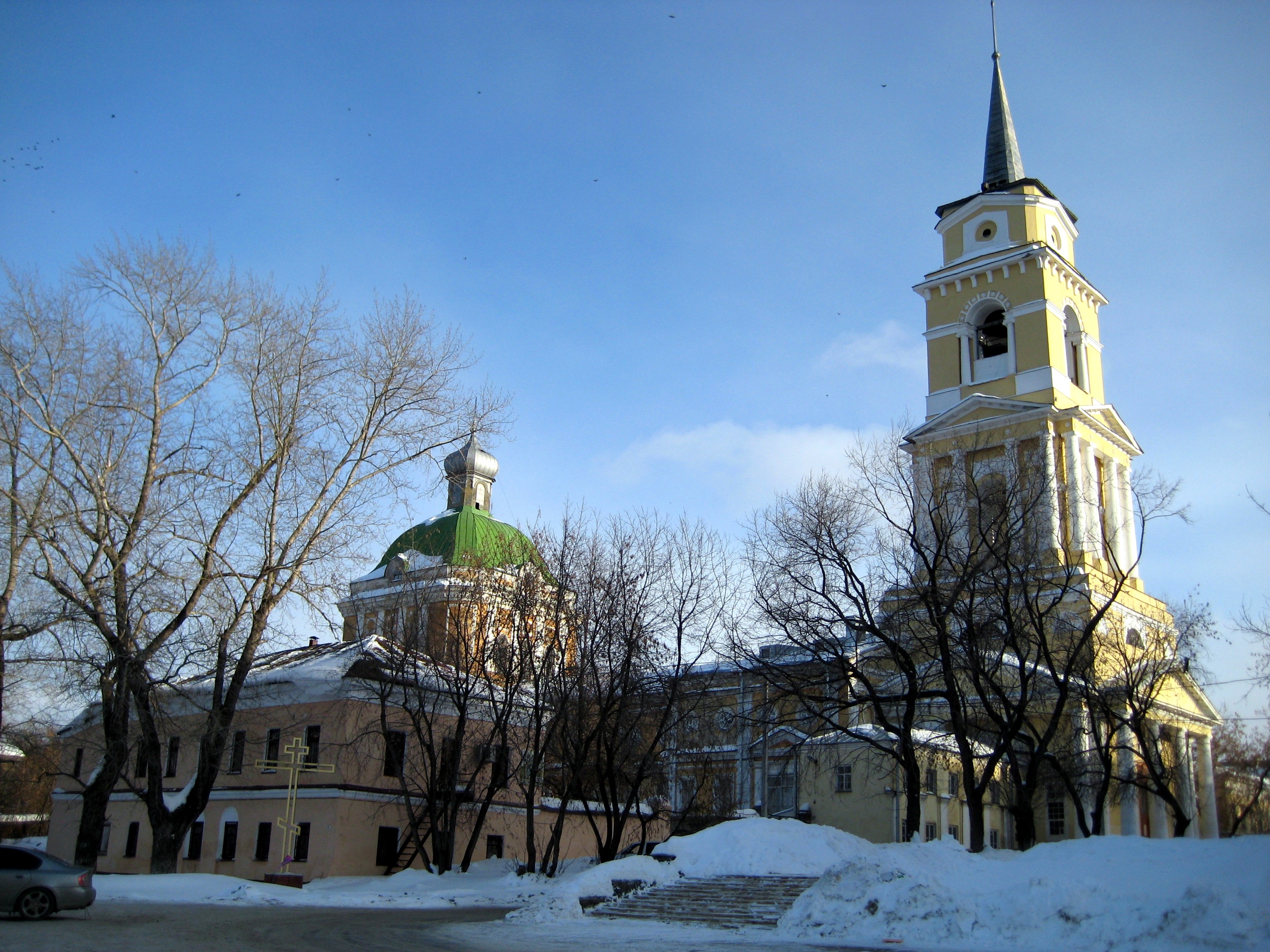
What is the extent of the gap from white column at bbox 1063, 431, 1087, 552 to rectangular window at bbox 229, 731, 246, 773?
25.9 metres

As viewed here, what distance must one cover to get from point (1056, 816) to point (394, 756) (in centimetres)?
2292

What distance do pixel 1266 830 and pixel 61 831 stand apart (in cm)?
5124

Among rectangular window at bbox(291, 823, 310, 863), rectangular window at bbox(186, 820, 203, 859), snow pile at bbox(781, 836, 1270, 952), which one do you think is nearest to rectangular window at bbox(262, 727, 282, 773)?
rectangular window at bbox(291, 823, 310, 863)

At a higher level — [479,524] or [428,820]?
[479,524]

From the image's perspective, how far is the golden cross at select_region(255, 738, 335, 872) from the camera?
27.9 m

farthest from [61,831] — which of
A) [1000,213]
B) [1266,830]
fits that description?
[1266,830]

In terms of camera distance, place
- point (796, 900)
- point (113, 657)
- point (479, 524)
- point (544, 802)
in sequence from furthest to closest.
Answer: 1. point (479, 524)
2. point (544, 802)
3. point (113, 657)
4. point (796, 900)

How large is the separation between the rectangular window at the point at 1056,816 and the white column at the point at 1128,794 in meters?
1.93

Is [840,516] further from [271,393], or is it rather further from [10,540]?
[10,540]

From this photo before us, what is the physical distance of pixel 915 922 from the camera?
49.5 ft

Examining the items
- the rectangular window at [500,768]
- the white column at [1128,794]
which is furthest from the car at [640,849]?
the white column at [1128,794]

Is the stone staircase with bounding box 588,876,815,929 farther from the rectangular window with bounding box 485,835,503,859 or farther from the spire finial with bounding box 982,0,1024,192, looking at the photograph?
the spire finial with bounding box 982,0,1024,192

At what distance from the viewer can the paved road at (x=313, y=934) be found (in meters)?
13.2

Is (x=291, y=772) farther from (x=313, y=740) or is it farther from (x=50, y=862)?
(x=50, y=862)
